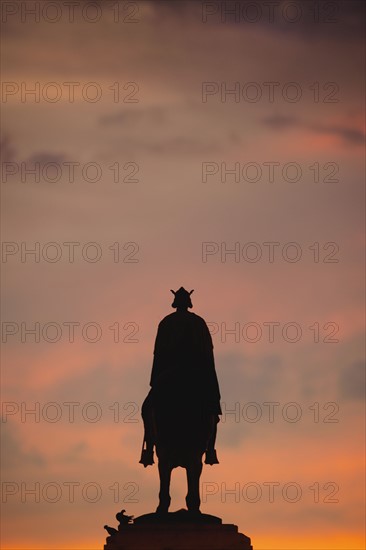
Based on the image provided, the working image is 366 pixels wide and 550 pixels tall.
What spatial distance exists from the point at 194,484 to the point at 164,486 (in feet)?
2.72

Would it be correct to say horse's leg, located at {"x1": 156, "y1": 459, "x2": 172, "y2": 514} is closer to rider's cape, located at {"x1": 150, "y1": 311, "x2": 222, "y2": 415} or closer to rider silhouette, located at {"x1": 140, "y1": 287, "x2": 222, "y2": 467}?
rider silhouette, located at {"x1": 140, "y1": 287, "x2": 222, "y2": 467}

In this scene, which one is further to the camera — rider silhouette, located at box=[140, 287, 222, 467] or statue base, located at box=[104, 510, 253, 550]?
rider silhouette, located at box=[140, 287, 222, 467]

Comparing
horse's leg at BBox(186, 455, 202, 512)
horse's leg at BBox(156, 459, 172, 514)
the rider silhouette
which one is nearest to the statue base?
horse's leg at BBox(156, 459, 172, 514)

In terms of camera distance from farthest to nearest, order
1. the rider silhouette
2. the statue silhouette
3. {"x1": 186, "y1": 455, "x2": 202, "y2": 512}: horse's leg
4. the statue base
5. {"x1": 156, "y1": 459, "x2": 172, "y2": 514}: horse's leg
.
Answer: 1. the rider silhouette
2. the statue silhouette
3. {"x1": 186, "y1": 455, "x2": 202, "y2": 512}: horse's leg
4. {"x1": 156, "y1": 459, "x2": 172, "y2": 514}: horse's leg
5. the statue base

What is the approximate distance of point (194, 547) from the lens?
61.3 meters

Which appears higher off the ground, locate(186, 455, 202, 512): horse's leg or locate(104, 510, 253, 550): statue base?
locate(186, 455, 202, 512): horse's leg

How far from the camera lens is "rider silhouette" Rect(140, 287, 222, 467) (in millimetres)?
63875

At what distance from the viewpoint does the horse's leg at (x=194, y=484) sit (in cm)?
6278

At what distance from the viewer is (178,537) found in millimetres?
61438

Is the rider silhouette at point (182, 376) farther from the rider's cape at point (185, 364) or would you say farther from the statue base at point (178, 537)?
the statue base at point (178, 537)

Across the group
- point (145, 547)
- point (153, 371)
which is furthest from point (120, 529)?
point (153, 371)

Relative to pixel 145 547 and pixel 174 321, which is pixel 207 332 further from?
pixel 145 547

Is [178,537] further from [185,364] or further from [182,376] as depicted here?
[185,364]

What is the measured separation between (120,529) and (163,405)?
13.3 ft
